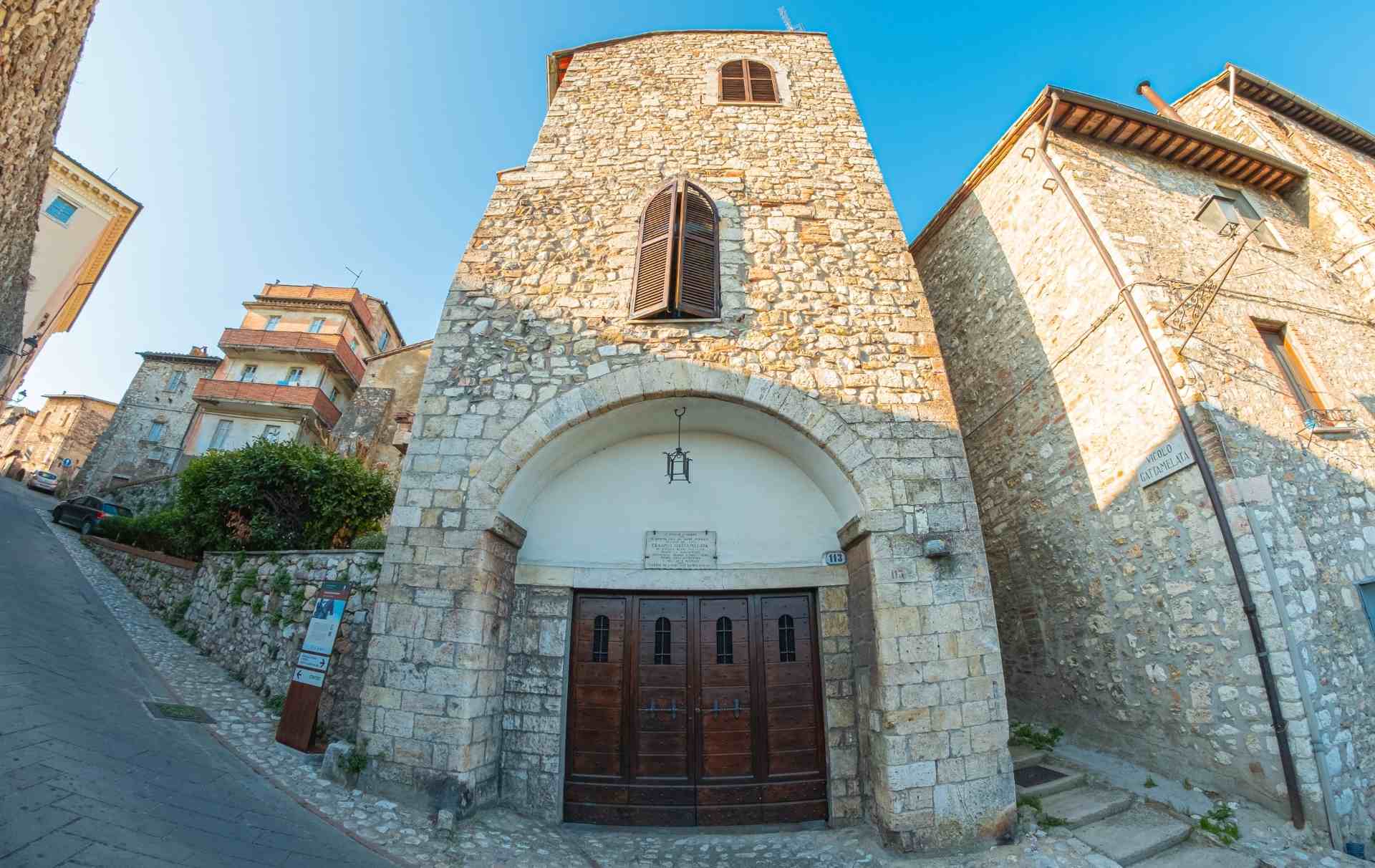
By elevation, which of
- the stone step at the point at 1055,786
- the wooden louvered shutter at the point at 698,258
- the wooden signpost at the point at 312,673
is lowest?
the stone step at the point at 1055,786

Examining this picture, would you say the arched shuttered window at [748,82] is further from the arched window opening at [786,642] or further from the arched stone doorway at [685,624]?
the arched window opening at [786,642]

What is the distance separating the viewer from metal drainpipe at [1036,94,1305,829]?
491 cm

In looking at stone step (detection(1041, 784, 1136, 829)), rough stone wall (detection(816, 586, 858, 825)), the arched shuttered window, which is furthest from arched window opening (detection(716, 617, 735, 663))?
the arched shuttered window

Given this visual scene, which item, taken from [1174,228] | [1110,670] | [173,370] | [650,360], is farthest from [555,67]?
[173,370]

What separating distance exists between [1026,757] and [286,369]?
27.9 meters

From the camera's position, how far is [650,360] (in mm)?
6227

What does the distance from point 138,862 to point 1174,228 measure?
12513 millimetres

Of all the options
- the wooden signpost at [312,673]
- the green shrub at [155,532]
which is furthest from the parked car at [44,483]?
the wooden signpost at [312,673]

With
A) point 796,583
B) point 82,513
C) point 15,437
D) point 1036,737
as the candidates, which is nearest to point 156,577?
point 82,513

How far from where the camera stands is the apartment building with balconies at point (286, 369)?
2230cm

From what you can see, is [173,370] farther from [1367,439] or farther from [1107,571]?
[1367,439]

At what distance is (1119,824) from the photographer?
16.9 feet

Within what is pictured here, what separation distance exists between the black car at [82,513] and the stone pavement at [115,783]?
10.4 metres

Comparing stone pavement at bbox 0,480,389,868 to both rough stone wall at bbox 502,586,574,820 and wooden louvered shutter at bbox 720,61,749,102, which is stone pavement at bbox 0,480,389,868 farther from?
wooden louvered shutter at bbox 720,61,749,102
